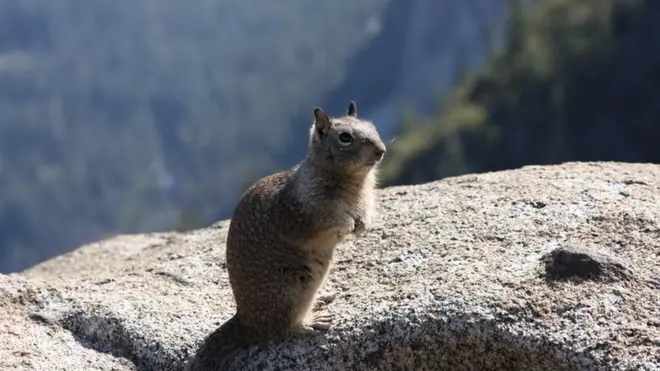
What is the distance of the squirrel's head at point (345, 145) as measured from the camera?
7.98 meters

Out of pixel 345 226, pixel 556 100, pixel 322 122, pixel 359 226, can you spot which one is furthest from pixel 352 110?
pixel 556 100

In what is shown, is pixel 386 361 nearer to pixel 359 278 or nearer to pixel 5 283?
pixel 359 278

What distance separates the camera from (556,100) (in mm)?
→ 75438

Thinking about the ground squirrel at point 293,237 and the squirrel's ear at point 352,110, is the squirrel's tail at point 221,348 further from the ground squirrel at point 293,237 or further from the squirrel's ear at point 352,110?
the squirrel's ear at point 352,110

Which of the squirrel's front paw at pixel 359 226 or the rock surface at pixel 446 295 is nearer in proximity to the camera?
the rock surface at pixel 446 295

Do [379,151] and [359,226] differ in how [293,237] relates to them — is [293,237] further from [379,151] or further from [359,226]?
[379,151]

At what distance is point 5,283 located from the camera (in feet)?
29.3

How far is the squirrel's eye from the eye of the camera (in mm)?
7992

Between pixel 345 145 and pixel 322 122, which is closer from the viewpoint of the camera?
pixel 345 145

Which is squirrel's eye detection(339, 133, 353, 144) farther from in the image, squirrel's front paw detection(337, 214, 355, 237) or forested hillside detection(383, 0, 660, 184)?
forested hillside detection(383, 0, 660, 184)

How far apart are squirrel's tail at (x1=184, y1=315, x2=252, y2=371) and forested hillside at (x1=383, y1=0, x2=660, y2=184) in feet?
187

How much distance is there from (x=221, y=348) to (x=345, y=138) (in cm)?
195

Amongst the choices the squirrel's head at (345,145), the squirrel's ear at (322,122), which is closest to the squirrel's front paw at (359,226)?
the squirrel's head at (345,145)

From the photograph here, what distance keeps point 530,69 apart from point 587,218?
8133cm
